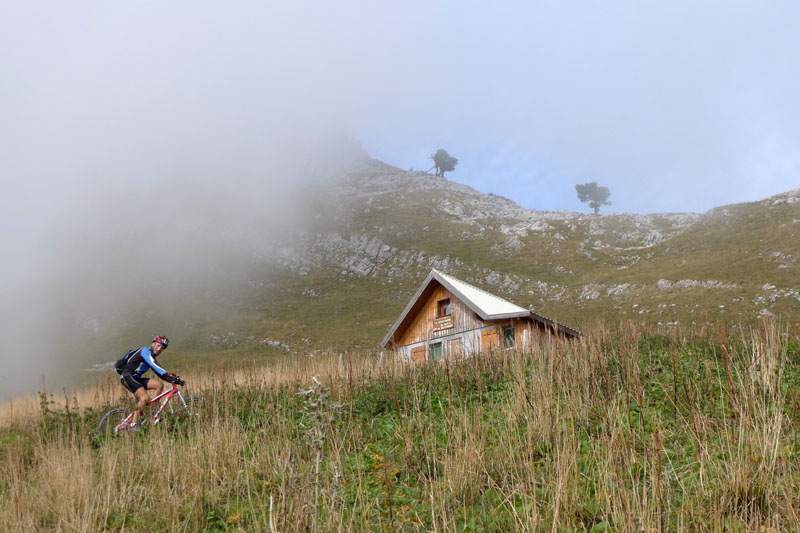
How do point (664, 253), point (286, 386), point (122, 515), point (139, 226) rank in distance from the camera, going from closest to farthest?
point (122, 515), point (286, 386), point (664, 253), point (139, 226)

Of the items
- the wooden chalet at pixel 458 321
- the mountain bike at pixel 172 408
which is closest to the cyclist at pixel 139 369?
the mountain bike at pixel 172 408

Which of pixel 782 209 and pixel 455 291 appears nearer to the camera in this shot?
pixel 455 291

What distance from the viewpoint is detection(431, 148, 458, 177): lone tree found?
16912cm

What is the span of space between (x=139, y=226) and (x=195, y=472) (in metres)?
115

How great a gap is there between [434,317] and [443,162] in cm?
14657

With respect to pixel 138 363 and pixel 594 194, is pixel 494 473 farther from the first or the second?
pixel 594 194

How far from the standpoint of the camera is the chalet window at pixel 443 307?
28462 millimetres

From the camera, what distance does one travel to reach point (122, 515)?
17.5 feet

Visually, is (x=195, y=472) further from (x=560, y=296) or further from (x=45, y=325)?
(x=45, y=325)

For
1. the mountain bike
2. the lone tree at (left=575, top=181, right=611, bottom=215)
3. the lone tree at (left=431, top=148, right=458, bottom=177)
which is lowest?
the mountain bike

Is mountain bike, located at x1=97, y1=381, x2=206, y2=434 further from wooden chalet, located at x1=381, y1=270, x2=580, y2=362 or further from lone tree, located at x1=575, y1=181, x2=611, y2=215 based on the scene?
lone tree, located at x1=575, y1=181, x2=611, y2=215

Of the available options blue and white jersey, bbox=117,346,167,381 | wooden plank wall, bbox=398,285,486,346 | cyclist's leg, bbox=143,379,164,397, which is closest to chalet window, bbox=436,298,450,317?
wooden plank wall, bbox=398,285,486,346

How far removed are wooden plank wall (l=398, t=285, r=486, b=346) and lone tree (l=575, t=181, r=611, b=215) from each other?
127m

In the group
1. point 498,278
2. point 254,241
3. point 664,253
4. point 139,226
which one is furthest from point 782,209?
point 139,226
